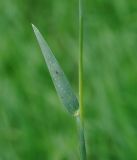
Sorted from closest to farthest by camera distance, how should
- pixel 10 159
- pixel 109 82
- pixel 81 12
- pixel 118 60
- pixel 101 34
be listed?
pixel 81 12 → pixel 10 159 → pixel 109 82 → pixel 118 60 → pixel 101 34

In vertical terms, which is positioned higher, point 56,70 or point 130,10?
point 56,70

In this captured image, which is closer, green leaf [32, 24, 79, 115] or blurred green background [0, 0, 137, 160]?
green leaf [32, 24, 79, 115]

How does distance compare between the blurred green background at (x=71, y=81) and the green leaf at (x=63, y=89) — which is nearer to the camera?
the green leaf at (x=63, y=89)

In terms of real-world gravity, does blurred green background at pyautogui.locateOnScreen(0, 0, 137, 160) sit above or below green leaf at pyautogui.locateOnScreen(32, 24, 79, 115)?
below

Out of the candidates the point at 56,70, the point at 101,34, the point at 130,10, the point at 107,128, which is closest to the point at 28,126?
the point at 107,128

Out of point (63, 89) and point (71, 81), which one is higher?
point (63, 89)

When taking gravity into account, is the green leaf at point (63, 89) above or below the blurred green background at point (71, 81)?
above

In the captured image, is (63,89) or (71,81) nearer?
(63,89)

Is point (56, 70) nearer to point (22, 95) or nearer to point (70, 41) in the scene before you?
point (22, 95)
